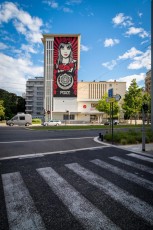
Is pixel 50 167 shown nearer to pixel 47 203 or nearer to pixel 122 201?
pixel 47 203

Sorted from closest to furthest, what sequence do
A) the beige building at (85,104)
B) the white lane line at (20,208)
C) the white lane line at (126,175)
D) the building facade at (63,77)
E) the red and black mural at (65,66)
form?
1. the white lane line at (20,208)
2. the white lane line at (126,175)
3. the red and black mural at (65,66)
4. the building facade at (63,77)
5. the beige building at (85,104)

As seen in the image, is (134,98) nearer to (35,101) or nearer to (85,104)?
(85,104)

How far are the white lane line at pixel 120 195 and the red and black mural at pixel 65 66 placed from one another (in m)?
57.3

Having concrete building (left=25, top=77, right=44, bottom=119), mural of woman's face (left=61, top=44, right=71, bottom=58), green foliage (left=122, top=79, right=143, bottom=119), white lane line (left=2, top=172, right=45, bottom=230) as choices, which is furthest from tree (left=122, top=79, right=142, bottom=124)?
concrete building (left=25, top=77, right=44, bottom=119)

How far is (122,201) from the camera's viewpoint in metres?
3.64

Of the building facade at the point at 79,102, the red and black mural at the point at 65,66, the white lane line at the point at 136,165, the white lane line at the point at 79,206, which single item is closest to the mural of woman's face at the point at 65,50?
the red and black mural at the point at 65,66

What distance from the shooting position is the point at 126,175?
5.30 meters

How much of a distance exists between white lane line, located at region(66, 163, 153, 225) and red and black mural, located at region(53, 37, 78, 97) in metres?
57.3

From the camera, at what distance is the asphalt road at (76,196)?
2.91 m

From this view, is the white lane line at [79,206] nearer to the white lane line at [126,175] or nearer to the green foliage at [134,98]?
the white lane line at [126,175]

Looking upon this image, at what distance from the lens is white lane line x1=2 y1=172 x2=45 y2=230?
9.21 ft

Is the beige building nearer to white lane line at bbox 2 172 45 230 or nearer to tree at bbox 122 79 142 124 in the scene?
tree at bbox 122 79 142 124

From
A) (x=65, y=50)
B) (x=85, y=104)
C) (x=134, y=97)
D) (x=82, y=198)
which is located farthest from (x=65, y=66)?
(x=82, y=198)

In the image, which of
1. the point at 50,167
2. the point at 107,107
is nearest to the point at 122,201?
the point at 50,167
